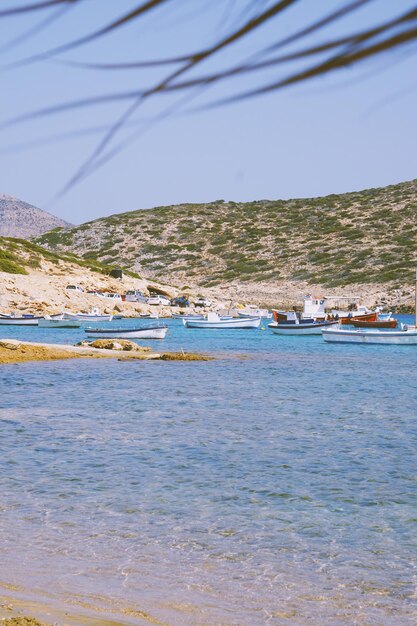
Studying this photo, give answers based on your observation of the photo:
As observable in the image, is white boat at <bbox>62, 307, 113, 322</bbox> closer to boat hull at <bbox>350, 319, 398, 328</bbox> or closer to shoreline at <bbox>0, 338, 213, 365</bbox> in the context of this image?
boat hull at <bbox>350, 319, 398, 328</bbox>

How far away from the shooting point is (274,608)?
8.24 m

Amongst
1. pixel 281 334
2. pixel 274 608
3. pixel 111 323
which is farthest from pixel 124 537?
pixel 111 323

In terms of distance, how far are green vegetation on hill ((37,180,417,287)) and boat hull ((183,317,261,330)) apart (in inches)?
1759

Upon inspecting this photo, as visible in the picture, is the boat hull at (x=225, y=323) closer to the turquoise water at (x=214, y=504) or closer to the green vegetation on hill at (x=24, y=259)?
the green vegetation on hill at (x=24, y=259)

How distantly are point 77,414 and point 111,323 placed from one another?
53.2 m

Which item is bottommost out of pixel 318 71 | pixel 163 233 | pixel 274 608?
pixel 274 608

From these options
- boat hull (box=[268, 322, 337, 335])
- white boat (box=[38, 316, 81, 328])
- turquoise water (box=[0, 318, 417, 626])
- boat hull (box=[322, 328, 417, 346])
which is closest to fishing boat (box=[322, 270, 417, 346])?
boat hull (box=[322, 328, 417, 346])

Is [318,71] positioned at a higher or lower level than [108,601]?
higher

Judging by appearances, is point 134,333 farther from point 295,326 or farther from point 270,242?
point 270,242

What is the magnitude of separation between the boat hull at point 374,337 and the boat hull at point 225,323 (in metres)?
14.5

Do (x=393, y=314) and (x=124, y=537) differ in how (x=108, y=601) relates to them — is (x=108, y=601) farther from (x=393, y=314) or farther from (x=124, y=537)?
(x=393, y=314)

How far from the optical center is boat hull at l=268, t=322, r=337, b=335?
6088 cm

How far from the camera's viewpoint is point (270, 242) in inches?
5221

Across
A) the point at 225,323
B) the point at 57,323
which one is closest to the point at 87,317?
the point at 57,323
